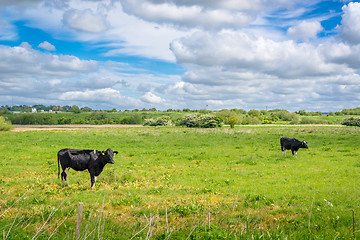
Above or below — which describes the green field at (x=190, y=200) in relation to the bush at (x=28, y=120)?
below

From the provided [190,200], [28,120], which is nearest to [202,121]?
[190,200]

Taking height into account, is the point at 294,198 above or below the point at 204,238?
below

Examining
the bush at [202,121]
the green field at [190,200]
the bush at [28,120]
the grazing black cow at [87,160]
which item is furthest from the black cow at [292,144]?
the bush at [28,120]

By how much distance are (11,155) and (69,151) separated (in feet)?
49.6

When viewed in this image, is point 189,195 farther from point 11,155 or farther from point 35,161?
point 11,155

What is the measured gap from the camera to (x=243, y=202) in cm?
1130

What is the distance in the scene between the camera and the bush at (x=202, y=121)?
76.1m

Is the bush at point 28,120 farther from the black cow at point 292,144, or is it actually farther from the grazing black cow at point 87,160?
the grazing black cow at point 87,160

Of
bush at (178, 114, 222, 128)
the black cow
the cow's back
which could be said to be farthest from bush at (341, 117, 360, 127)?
the cow's back

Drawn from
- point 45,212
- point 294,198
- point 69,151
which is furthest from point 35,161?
point 294,198

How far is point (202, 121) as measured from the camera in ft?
255

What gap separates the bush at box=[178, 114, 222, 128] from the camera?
2997 inches

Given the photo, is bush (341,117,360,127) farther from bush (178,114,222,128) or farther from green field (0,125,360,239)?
green field (0,125,360,239)

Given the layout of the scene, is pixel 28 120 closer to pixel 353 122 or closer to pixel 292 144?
pixel 292 144
